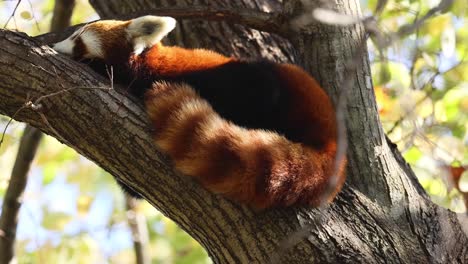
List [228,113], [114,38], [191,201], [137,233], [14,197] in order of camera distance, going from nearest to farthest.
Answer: [191,201] → [228,113] → [114,38] → [14,197] → [137,233]

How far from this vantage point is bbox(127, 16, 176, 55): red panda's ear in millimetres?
3447

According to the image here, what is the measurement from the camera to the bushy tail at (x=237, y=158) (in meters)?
2.57

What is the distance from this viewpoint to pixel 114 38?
12.1ft

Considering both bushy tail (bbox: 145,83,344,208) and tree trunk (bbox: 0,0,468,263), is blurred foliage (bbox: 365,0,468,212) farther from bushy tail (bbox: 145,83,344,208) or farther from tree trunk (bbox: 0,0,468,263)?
bushy tail (bbox: 145,83,344,208)

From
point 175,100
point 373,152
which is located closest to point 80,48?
point 175,100

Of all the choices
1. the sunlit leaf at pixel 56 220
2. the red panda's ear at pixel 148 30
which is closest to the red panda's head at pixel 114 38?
the red panda's ear at pixel 148 30

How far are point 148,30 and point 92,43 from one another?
1.03ft

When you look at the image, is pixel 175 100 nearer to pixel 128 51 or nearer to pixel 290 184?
pixel 290 184

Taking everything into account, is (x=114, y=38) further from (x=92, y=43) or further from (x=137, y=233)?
(x=137, y=233)

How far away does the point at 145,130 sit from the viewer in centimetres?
262

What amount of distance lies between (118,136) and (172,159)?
225 millimetres

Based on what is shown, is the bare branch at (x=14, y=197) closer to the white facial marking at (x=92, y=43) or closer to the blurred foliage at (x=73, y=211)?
the blurred foliage at (x=73, y=211)

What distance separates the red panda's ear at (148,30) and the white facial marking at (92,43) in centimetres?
19

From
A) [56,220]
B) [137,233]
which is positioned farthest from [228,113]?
[56,220]
